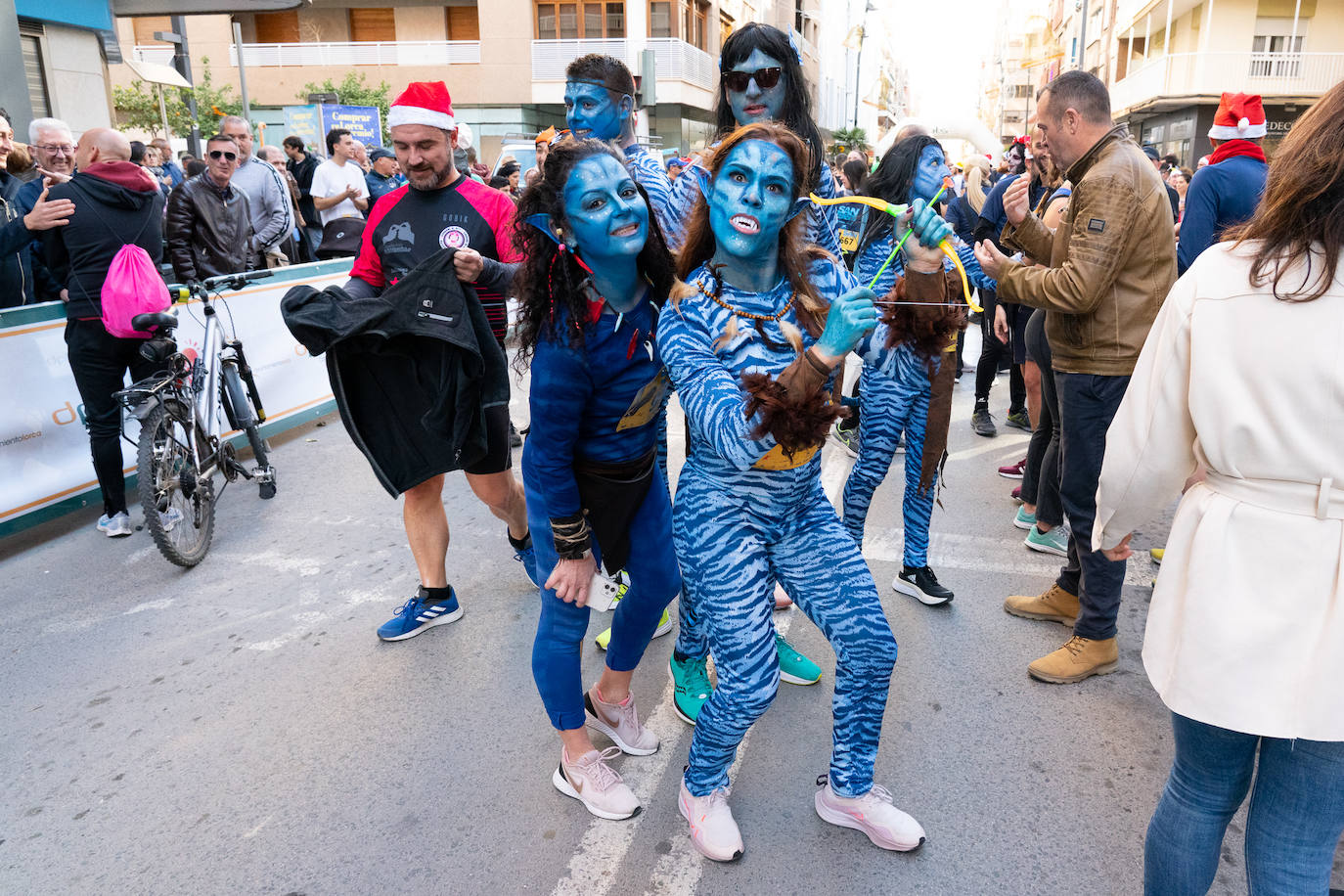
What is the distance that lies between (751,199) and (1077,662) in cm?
231

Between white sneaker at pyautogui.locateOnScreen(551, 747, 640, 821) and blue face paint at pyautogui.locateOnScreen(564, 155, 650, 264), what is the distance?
1.52m

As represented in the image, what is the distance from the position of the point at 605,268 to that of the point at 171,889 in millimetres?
2058

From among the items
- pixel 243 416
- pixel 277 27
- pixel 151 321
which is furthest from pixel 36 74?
pixel 277 27

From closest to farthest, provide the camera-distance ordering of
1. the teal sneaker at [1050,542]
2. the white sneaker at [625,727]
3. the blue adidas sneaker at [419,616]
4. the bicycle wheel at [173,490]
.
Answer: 1. the white sneaker at [625,727]
2. the blue adidas sneaker at [419,616]
3. the bicycle wheel at [173,490]
4. the teal sneaker at [1050,542]

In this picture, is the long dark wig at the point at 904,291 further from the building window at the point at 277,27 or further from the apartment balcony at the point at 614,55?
the building window at the point at 277,27

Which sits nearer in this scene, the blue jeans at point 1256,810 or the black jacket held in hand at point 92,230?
the blue jeans at point 1256,810

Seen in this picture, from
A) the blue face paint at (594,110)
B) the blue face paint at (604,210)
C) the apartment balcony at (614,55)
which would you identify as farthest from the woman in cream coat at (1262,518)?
the apartment balcony at (614,55)

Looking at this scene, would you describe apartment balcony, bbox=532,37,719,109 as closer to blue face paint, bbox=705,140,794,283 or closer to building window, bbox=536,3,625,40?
building window, bbox=536,3,625,40

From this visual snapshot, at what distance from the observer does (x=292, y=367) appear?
7188mm

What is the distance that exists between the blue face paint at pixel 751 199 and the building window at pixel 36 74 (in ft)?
43.4

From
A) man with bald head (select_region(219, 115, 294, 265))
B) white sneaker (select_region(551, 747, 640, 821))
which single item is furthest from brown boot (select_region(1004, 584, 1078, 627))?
man with bald head (select_region(219, 115, 294, 265))

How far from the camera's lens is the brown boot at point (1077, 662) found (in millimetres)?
3371

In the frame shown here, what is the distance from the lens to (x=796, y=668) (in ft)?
11.2

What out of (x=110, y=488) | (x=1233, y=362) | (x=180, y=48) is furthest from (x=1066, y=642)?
(x=180, y=48)
